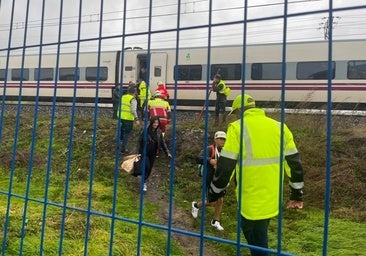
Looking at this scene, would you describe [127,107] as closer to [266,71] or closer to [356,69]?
[266,71]

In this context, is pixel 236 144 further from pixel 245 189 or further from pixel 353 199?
pixel 353 199

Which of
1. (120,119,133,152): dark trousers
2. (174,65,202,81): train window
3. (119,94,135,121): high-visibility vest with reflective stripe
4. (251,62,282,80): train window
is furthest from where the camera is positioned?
(174,65,202,81): train window

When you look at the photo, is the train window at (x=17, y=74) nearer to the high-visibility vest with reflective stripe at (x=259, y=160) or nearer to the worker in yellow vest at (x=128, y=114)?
the worker in yellow vest at (x=128, y=114)

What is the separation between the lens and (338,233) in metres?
6.35

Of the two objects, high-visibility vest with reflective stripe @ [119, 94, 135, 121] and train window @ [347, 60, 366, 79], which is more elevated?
train window @ [347, 60, 366, 79]

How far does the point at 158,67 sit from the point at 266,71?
4523 mm

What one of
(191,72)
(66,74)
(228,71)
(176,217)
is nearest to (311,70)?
(228,71)

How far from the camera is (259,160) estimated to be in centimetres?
365

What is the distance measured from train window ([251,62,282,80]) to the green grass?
395 centimetres

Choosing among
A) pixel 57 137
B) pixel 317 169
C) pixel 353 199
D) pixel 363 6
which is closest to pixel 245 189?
pixel 363 6

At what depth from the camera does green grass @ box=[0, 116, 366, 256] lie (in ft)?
16.3

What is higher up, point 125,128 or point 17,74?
point 17,74

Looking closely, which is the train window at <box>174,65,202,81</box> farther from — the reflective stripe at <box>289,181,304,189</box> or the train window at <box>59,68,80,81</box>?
the reflective stripe at <box>289,181,304,189</box>

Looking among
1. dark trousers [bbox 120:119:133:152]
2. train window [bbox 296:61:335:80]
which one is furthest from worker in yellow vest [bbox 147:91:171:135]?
train window [bbox 296:61:335:80]
